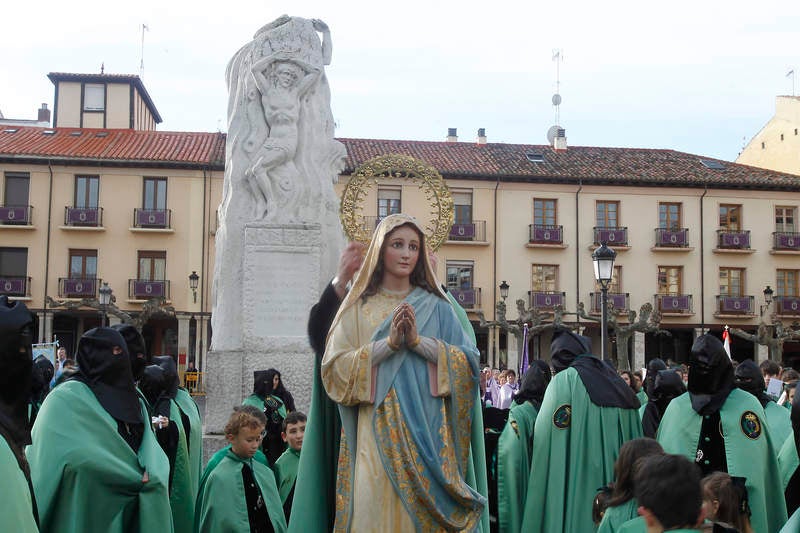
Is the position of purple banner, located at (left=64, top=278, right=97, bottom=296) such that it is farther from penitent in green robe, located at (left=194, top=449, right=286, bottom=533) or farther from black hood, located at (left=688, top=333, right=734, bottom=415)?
black hood, located at (left=688, top=333, right=734, bottom=415)

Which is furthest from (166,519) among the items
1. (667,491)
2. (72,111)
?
(72,111)

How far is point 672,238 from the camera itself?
4422cm

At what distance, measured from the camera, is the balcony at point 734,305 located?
144 feet

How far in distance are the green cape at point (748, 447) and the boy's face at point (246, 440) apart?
2697mm

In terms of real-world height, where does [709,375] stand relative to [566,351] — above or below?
below


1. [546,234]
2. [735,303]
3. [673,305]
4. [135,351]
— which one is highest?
[546,234]

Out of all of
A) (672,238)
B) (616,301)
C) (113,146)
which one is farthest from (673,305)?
(113,146)

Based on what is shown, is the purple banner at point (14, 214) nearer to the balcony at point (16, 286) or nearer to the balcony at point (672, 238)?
the balcony at point (16, 286)

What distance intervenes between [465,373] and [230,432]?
1.91 metres

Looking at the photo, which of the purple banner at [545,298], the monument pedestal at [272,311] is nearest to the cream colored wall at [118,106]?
the purple banner at [545,298]

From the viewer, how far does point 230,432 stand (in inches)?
232

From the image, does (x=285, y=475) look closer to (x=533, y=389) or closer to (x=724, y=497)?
(x=533, y=389)

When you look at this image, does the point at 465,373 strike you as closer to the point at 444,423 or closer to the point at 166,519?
the point at 444,423

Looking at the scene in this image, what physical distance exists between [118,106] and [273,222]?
38.9m
